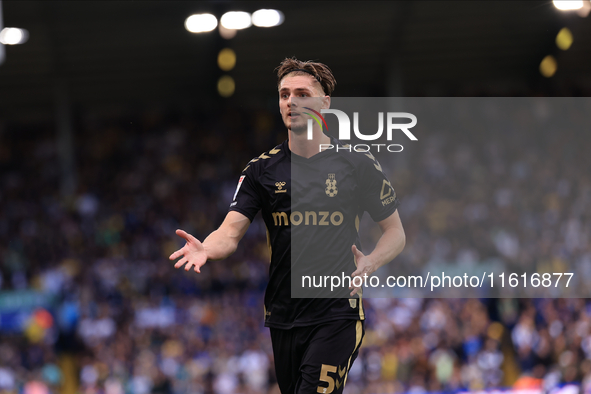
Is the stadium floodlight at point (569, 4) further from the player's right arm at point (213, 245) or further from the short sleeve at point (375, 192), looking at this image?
the player's right arm at point (213, 245)

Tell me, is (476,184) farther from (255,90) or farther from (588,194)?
(255,90)

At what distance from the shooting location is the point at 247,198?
4.45m

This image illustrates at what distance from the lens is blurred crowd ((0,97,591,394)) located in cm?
1189

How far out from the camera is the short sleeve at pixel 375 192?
442 cm

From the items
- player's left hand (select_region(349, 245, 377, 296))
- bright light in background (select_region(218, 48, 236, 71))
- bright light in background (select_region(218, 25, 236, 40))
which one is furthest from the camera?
bright light in background (select_region(218, 48, 236, 71))

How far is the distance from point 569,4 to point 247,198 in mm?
14747

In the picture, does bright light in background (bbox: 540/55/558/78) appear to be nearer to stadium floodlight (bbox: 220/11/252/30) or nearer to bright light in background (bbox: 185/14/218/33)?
stadium floodlight (bbox: 220/11/252/30)

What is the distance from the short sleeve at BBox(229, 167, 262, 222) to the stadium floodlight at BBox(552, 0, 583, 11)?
1452 centimetres

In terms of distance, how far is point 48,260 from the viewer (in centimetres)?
1748

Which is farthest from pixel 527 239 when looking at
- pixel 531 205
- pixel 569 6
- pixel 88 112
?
pixel 88 112

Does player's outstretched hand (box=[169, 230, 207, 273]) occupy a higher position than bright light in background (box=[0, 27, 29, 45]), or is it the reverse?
bright light in background (box=[0, 27, 29, 45])

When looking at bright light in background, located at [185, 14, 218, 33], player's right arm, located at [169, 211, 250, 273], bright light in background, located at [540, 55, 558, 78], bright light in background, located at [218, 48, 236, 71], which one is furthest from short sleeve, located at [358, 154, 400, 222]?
bright light in background, located at [218, 48, 236, 71]

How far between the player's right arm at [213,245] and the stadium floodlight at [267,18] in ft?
45.7

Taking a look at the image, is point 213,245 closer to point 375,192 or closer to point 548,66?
point 375,192
